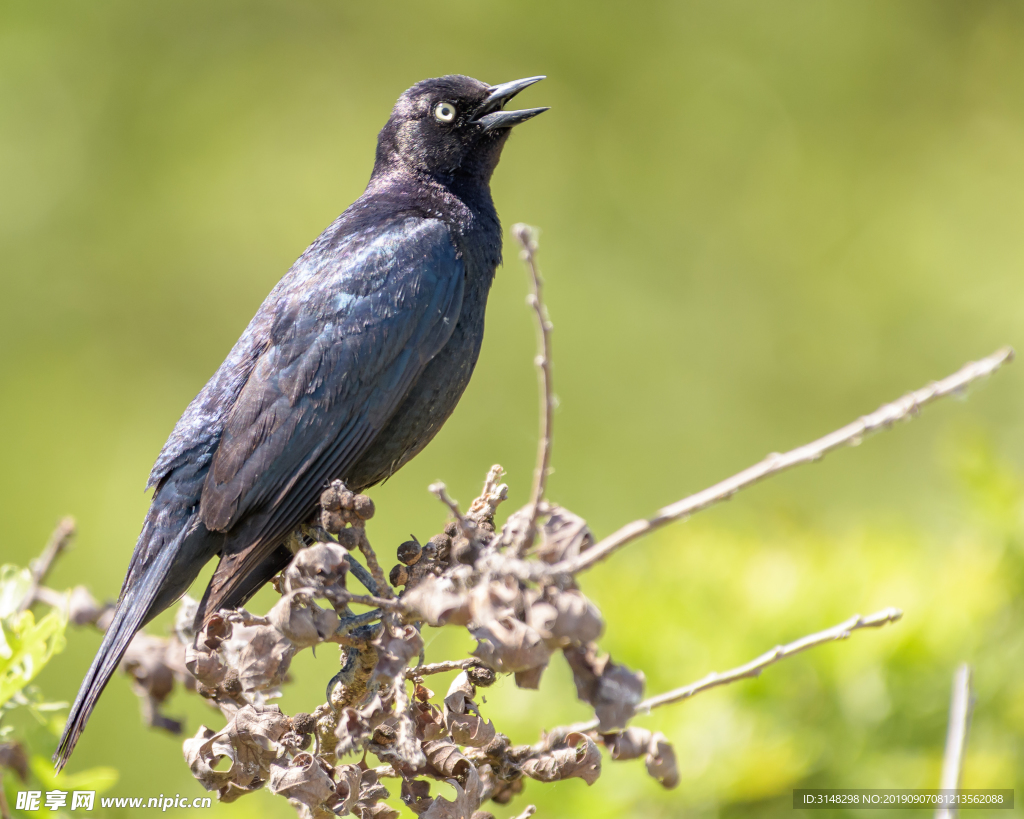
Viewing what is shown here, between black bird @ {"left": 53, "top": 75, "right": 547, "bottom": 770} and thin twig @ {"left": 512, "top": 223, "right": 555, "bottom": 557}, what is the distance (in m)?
1.21

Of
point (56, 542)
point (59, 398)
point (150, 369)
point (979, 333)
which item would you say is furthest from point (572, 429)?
point (56, 542)

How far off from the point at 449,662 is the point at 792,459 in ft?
2.90

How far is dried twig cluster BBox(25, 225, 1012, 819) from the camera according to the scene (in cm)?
137

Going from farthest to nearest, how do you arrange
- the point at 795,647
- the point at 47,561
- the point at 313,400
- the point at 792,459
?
the point at 313,400
the point at 47,561
the point at 795,647
the point at 792,459

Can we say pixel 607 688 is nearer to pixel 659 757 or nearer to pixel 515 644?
pixel 515 644

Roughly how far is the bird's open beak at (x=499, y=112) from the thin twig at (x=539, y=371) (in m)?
2.10

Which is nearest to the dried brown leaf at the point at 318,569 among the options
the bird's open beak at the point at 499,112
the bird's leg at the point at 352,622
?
the bird's leg at the point at 352,622

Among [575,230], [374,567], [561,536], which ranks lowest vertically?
[561,536]

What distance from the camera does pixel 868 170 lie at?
987 cm

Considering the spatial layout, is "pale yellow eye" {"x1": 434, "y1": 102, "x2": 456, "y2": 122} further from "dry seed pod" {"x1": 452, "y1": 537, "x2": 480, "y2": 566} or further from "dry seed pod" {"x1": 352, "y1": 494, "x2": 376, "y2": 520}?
"dry seed pod" {"x1": 452, "y1": 537, "x2": 480, "y2": 566}

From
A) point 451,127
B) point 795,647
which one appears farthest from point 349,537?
point 451,127

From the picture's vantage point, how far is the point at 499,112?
3441mm

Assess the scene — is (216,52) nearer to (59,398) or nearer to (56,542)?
(59,398)

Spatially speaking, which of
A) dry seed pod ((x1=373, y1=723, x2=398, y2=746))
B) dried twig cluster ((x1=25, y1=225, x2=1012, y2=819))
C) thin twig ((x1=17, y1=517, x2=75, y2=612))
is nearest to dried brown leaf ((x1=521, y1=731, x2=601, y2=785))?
dried twig cluster ((x1=25, y1=225, x2=1012, y2=819))
